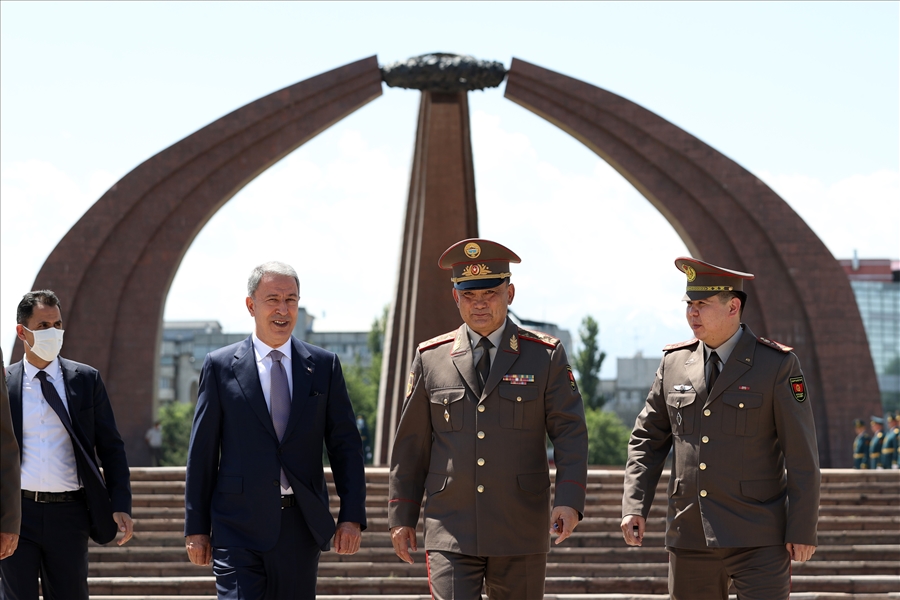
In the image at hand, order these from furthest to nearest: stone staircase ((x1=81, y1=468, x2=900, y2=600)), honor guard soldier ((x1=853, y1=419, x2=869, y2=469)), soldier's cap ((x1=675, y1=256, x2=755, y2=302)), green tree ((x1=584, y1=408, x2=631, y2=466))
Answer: green tree ((x1=584, y1=408, x2=631, y2=466))
honor guard soldier ((x1=853, y1=419, x2=869, y2=469))
stone staircase ((x1=81, y1=468, x2=900, y2=600))
soldier's cap ((x1=675, y1=256, x2=755, y2=302))

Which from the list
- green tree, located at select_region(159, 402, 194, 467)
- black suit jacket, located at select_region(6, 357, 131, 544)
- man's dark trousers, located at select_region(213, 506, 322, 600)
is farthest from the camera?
green tree, located at select_region(159, 402, 194, 467)

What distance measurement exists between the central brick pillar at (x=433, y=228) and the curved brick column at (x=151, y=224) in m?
1.10

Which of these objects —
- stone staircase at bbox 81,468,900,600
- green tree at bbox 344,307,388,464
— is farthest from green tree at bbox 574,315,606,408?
stone staircase at bbox 81,468,900,600

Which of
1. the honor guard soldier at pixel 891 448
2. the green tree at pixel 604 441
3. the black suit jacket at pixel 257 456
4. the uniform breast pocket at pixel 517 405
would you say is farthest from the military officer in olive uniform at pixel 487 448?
the green tree at pixel 604 441

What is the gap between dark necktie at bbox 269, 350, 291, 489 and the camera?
10.9ft

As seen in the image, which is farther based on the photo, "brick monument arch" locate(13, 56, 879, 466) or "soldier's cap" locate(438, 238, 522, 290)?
"brick monument arch" locate(13, 56, 879, 466)

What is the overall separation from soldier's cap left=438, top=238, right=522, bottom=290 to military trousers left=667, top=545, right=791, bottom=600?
1.10 meters

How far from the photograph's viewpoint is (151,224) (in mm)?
15031

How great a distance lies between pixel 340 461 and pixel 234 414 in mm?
373

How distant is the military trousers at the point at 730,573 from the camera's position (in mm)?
3283

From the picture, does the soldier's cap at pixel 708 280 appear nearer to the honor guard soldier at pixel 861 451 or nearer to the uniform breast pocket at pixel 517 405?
the uniform breast pocket at pixel 517 405

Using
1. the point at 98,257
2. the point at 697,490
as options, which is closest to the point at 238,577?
the point at 697,490

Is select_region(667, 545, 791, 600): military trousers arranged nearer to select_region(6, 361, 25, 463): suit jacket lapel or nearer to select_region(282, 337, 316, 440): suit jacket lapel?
select_region(282, 337, 316, 440): suit jacket lapel

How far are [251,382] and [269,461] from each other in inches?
10.2
